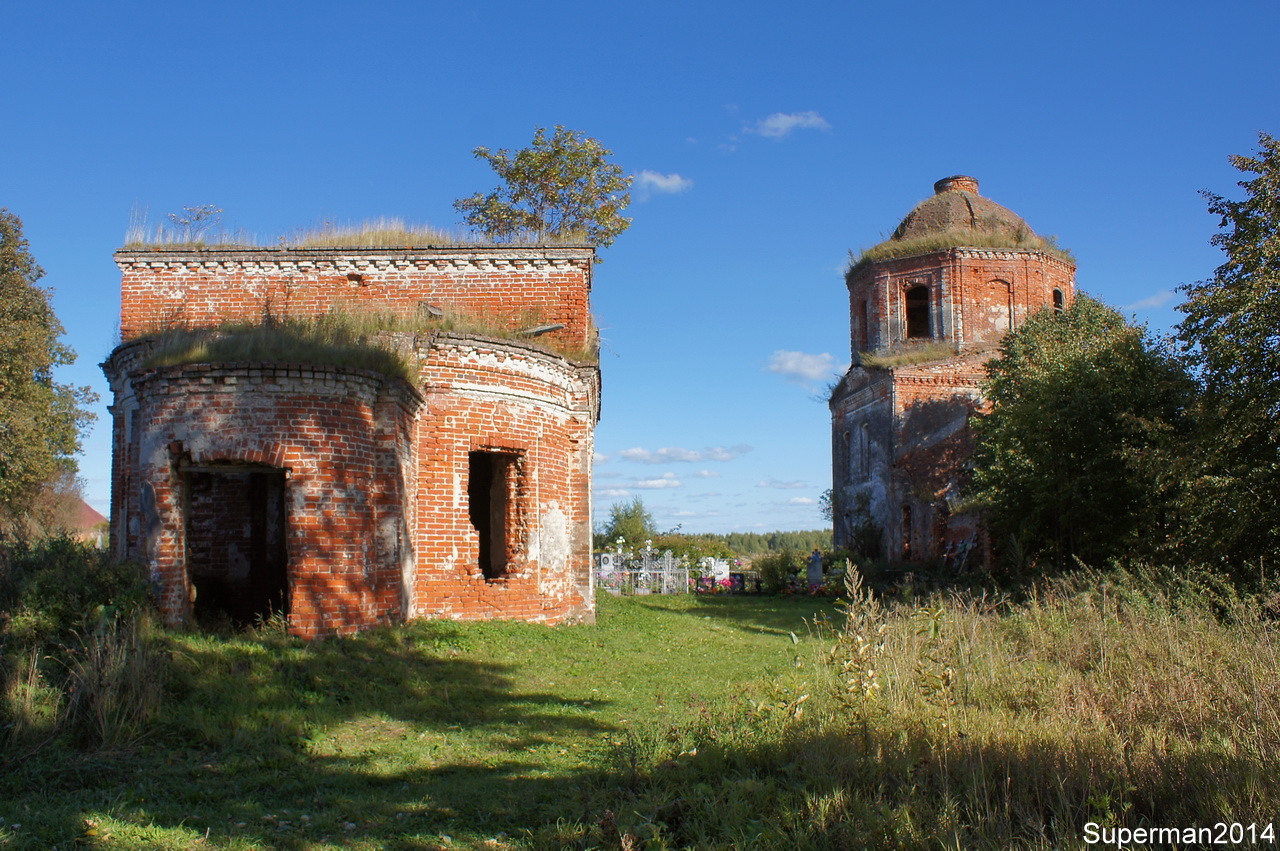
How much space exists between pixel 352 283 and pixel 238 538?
5.97 m

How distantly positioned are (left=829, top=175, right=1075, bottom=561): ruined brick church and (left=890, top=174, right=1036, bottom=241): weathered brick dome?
0.05m

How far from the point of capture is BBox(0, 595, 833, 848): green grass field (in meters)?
5.54

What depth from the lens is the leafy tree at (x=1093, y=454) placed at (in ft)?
48.8

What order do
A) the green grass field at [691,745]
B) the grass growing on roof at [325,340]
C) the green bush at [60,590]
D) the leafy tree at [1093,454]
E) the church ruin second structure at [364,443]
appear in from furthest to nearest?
the leafy tree at [1093,454] < the grass growing on roof at [325,340] < the church ruin second structure at [364,443] < the green bush at [60,590] < the green grass field at [691,745]

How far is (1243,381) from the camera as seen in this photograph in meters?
12.6

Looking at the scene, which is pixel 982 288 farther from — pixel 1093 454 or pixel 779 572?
pixel 1093 454

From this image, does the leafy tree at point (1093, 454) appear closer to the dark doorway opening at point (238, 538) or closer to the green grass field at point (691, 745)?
the green grass field at point (691, 745)

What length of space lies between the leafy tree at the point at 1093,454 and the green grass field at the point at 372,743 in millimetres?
7050

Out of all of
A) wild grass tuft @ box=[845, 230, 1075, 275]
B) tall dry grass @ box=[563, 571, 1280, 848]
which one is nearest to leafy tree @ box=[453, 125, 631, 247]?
wild grass tuft @ box=[845, 230, 1075, 275]

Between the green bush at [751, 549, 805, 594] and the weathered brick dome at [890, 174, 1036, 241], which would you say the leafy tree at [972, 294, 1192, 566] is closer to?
the green bush at [751, 549, 805, 594]

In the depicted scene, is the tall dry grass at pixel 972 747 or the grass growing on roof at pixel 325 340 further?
the grass growing on roof at pixel 325 340

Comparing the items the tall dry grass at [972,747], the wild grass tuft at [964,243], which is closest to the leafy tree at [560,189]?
the wild grass tuft at [964,243]

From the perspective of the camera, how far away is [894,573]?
2481 cm

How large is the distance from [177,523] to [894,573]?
19.4 m
